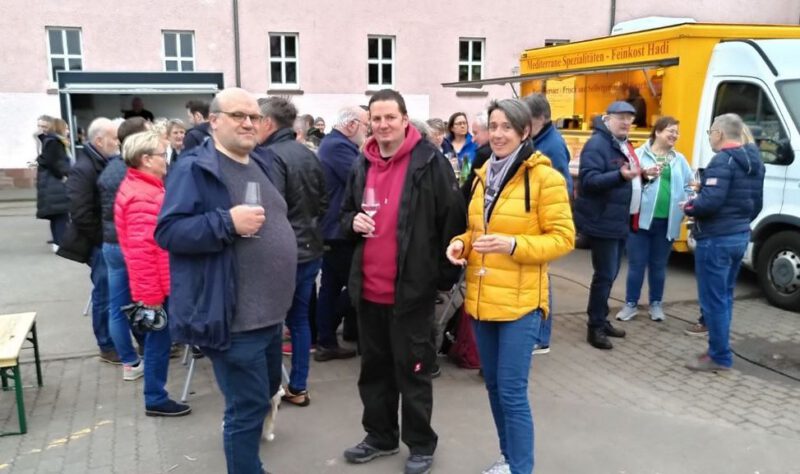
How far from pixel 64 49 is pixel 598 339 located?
1596 centimetres

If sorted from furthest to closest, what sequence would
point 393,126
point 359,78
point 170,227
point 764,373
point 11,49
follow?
point 359,78
point 11,49
point 764,373
point 393,126
point 170,227

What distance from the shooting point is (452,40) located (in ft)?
63.1

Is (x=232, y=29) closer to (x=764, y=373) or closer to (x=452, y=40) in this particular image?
(x=452, y=40)

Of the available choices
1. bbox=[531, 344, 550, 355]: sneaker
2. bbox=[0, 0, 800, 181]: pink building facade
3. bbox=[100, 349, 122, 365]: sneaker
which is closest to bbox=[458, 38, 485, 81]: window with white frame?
bbox=[0, 0, 800, 181]: pink building facade

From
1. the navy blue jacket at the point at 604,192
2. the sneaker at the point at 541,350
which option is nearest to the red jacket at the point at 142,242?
the sneaker at the point at 541,350

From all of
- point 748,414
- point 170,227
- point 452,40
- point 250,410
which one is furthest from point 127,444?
point 452,40

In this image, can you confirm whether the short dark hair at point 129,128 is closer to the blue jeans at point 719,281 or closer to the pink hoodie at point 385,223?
the pink hoodie at point 385,223

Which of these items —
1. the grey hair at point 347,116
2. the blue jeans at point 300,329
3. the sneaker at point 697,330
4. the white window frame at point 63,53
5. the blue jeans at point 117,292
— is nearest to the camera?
the blue jeans at point 300,329

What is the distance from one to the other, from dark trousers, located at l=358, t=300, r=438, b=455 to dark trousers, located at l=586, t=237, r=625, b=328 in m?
2.52

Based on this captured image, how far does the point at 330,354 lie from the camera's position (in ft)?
17.4

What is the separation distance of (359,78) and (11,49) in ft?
28.1

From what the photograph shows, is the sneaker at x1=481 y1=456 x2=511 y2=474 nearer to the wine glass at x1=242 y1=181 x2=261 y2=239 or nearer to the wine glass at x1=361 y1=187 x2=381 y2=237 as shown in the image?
the wine glass at x1=361 y1=187 x2=381 y2=237

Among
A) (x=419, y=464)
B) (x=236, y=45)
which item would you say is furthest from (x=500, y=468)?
(x=236, y=45)

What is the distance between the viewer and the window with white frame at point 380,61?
18797 millimetres
